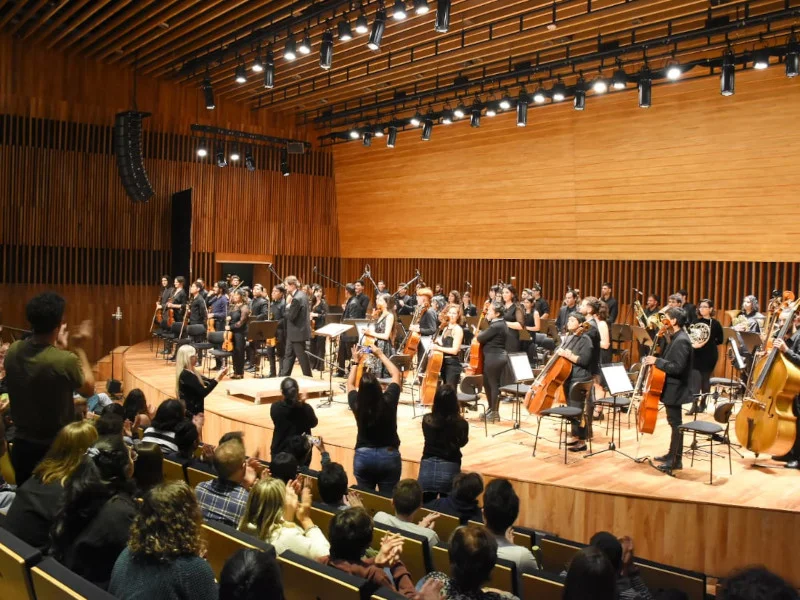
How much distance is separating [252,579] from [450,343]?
20.0ft

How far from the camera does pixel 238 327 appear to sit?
35.0ft

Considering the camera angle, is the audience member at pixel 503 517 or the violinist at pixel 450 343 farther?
the violinist at pixel 450 343

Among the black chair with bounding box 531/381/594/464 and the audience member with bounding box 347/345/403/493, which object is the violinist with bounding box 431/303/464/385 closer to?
the black chair with bounding box 531/381/594/464

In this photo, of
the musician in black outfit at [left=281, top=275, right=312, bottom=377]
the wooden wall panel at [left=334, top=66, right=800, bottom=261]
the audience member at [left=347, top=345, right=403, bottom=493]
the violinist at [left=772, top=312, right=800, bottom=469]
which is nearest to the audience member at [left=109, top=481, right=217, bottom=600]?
the audience member at [left=347, top=345, right=403, bottom=493]

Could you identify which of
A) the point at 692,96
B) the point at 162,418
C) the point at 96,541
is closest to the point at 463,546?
the point at 96,541

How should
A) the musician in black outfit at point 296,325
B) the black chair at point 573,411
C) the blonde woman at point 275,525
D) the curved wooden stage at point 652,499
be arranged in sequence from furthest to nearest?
the musician in black outfit at point 296,325 → the black chair at point 573,411 → the curved wooden stage at point 652,499 → the blonde woman at point 275,525

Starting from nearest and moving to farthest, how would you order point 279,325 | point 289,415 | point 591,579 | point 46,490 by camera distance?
point 591,579
point 46,490
point 289,415
point 279,325

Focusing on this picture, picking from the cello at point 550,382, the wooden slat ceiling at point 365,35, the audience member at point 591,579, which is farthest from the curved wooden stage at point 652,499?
the wooden slat ceiling at point 365,35

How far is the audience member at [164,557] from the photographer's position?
2.31 m

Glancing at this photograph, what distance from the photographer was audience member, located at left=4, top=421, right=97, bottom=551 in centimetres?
303

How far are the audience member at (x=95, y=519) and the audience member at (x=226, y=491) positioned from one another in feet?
2.56

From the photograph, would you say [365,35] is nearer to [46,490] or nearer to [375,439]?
[375,439]

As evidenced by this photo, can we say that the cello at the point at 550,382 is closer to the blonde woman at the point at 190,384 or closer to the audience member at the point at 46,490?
the blonde woman at the point at 190,384

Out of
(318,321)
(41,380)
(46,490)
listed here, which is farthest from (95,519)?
(318,321)
